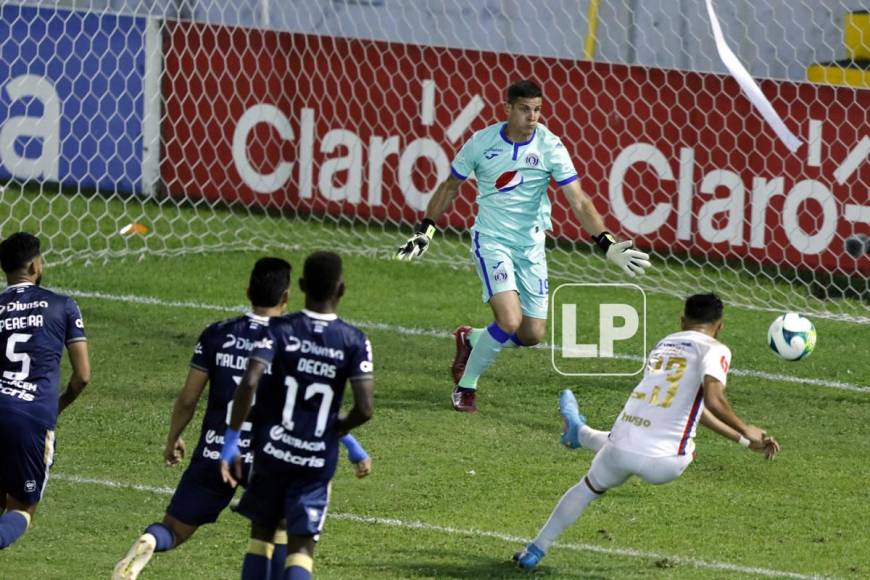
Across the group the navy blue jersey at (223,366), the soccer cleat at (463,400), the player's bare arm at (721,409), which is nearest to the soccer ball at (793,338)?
the soccer cleat at (463,400)

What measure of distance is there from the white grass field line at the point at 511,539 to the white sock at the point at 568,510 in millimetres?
546

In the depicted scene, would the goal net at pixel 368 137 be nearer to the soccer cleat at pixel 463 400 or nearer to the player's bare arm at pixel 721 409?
the soccer cleat at pixel 463 400

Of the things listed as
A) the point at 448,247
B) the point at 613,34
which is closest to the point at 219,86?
the point at 448,247

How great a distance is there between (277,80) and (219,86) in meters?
0.59

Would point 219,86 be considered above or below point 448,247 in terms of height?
above

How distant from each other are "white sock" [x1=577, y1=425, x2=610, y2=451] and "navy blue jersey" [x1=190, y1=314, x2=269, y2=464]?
2004 millimetres

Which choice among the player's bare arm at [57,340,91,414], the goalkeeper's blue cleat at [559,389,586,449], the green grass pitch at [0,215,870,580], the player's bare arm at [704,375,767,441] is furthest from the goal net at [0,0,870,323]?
the player's bare arm at [57,340,91,414]

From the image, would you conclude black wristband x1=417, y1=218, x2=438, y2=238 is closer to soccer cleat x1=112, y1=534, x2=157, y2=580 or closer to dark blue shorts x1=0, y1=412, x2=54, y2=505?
dark blue shorts x1=0, y1=412, x2=54, y2=505

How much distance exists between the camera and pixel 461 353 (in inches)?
483

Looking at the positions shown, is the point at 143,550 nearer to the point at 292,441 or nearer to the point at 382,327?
the point at 292,441

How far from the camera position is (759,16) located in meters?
18.6

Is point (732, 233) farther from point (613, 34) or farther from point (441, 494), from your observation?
point (441, 494)

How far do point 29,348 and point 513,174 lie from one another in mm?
4233

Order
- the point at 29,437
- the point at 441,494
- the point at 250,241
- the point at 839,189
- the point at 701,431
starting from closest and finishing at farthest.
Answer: the point at 29,437
the point at 441,494
the point at 701,431
the point at 839,189
the point at 250,241
